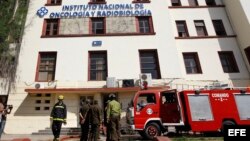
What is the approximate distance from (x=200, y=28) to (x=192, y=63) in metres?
3.76

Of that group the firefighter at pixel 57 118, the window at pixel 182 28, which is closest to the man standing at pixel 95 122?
the firefighter at pixel 57 118

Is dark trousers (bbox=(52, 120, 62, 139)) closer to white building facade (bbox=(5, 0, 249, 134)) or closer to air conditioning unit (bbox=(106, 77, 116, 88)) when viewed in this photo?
white building facade (bbox=(5, 0, 249, 134))

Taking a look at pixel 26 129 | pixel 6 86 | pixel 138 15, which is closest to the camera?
pixel 26 129

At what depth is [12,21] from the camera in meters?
20.2

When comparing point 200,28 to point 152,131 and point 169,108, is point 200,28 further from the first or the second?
point 152,131

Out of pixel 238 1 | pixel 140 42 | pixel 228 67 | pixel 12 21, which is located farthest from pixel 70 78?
pixel 238 1

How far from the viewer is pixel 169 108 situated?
12367 mm

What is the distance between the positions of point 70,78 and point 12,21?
7.56 m

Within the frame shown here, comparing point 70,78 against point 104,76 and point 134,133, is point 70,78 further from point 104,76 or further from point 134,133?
point 134,133

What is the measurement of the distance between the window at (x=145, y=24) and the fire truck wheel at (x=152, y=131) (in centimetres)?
1017

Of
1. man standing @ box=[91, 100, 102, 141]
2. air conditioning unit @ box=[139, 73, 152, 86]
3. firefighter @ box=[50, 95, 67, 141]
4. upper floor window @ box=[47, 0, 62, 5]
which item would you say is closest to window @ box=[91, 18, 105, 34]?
upper floor window @ box=[47, 0, 62, 5]

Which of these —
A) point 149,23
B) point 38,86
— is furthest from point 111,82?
point 149,23

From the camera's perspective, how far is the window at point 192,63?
19406 millimetres

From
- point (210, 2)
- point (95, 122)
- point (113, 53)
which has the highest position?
point (210, 2)
